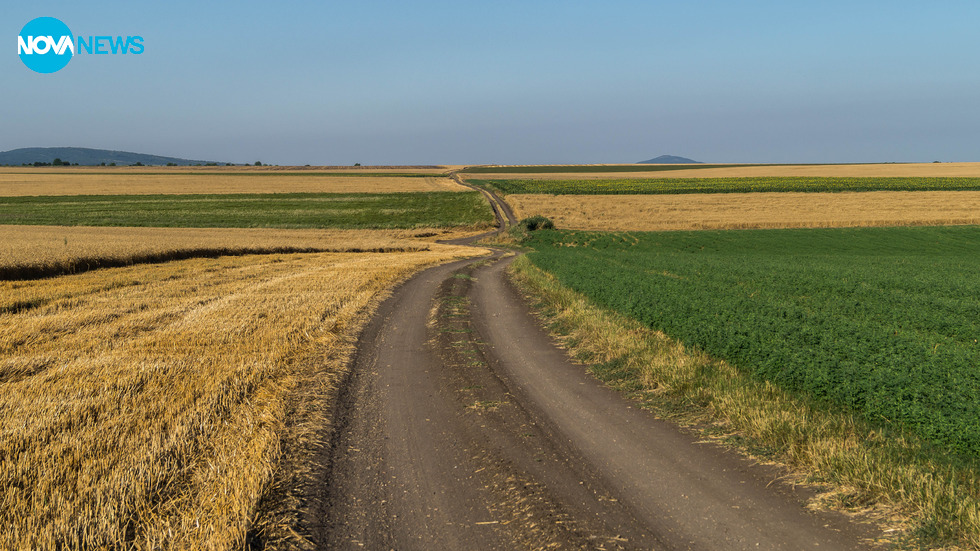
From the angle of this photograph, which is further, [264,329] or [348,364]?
[264,329]

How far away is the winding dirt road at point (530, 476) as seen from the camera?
5.53 meters

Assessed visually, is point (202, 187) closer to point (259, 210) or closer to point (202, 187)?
point (202, 187)

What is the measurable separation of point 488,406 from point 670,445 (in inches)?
121

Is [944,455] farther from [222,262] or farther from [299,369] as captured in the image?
[222,262]

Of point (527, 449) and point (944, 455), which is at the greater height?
point (944, 455)

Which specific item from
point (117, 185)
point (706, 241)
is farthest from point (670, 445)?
point (117, 185)

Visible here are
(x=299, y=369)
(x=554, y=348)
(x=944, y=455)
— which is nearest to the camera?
(x=944, y=455)

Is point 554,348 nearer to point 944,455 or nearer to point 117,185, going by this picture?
point 944,455

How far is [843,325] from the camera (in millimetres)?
12008

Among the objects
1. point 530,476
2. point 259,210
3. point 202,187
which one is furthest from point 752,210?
point 202,187

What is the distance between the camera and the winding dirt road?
5.53m

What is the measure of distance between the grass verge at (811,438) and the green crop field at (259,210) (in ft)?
174

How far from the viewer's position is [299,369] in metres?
11.1

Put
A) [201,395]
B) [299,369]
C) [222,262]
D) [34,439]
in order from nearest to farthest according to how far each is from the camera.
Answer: [34,439] < [201,395] < [299,369] < [222,262]
